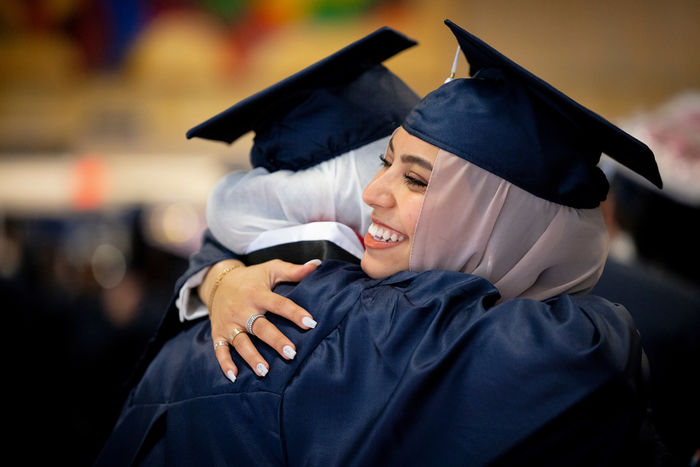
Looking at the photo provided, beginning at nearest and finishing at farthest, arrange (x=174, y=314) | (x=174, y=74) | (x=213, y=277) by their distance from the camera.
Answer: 1. (x=213, y=277)
2. (x=174, y=314)
3. (x=174, y=74)

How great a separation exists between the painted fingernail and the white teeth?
0.92 feet

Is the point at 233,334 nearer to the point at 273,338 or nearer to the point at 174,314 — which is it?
the point at 273,338

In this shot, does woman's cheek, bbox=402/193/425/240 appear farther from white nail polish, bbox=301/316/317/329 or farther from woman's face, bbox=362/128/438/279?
white nail polish, bbox=301/316/317/329

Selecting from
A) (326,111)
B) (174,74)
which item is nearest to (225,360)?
(326,111)

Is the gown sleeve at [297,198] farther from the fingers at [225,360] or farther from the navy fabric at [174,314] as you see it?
the fingers at [225,360]

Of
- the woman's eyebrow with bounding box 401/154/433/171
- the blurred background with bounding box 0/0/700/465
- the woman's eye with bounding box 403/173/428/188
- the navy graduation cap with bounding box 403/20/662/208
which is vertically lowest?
the blurred background with bounding box 0/0/700/465

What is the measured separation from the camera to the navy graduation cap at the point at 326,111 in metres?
1.37

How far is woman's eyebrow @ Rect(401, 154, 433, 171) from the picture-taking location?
1150mm

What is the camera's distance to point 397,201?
119cm

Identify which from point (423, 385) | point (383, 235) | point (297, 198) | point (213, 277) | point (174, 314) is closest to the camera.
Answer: point (423, 385)

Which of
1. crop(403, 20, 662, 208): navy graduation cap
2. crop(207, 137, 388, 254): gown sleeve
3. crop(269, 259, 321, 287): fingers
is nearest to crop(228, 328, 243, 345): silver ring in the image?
crop(269, 259, 321, 287): fingers

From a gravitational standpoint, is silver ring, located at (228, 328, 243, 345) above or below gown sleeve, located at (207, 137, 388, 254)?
below

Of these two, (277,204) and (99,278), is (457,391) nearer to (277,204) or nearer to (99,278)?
(277,204)

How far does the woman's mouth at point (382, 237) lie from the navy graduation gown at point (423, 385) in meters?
0.07
